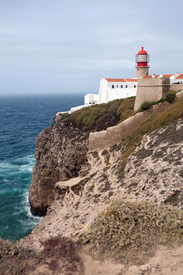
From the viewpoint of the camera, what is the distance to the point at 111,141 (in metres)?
25.8

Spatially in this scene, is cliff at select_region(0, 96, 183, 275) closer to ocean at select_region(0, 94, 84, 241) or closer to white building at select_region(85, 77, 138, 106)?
ocean at select_region(0, 94, 84, 241)

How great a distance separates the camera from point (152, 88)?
2903 centimetres

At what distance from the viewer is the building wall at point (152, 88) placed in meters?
27.8

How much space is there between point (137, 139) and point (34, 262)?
1535cm

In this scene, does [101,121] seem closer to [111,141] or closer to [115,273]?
[111,141]

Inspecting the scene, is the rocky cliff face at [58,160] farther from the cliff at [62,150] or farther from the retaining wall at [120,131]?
the retaining wall at [120,131]

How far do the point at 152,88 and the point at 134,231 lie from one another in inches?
881

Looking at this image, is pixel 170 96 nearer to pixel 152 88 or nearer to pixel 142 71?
pixel 152 88

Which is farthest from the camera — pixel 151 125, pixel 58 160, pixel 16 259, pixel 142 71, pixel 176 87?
pixel 142 71

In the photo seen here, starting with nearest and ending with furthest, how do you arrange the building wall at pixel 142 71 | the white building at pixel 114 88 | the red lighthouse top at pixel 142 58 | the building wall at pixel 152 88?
the building wall at pixel 152 88 → the red lighthouse top at pixel 142 58 → the white building at pixel 114 88 → the building wall at pixel 142 71

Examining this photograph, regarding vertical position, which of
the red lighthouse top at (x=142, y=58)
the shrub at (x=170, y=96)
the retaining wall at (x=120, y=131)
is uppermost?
the red lighthouse top at (x=142, y=58)

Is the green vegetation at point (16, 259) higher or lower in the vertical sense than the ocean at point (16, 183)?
higher

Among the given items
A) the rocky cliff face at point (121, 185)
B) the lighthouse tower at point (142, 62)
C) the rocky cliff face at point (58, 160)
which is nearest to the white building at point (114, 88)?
the lighthouse tower at point (142, 62)

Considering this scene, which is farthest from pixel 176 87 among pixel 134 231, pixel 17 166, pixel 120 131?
pixel 17 166
